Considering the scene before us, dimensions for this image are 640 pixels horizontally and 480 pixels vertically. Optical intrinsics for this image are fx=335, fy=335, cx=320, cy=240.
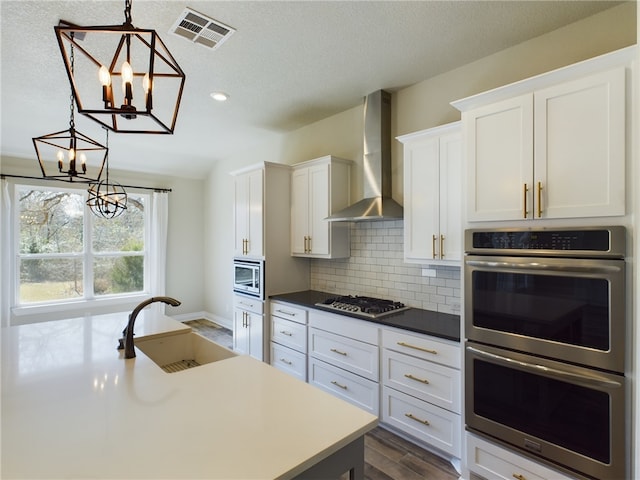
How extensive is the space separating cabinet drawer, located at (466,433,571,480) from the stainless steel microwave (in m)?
2.40

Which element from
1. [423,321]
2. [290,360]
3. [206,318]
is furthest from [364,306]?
[206,318]

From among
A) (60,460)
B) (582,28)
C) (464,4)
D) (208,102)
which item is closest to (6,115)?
(208,102)

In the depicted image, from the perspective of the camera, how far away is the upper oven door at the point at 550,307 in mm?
1598

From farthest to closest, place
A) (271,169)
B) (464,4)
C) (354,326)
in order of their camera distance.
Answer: (271,169)
(354,326)
(464,4)

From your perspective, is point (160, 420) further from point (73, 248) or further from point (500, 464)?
point (73, 248)

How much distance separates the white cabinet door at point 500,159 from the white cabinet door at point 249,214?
233cm

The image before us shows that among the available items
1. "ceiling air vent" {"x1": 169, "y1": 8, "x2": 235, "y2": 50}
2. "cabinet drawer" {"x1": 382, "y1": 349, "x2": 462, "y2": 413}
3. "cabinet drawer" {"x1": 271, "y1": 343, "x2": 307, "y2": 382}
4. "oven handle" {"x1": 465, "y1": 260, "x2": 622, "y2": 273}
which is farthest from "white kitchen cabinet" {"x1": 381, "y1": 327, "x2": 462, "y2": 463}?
"ceiling air vent" {"x1": 169, "y1": 8, "x2": 235, "y2": 50}

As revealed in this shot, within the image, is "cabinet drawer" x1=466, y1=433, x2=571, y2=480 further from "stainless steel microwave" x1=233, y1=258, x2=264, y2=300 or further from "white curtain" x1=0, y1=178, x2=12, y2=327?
"white curtain" x1=0, y1=178, x2=12, y2=327

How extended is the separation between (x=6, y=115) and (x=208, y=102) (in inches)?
94.9

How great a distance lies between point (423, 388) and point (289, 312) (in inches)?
60.4

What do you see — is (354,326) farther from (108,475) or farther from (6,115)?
(6,115)

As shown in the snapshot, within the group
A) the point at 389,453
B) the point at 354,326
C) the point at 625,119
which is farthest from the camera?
the point at 354,326

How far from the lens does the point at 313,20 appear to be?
218 cm

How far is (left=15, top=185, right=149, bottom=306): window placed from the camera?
4859 mm
